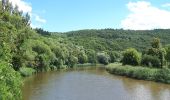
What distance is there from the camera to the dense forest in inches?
878

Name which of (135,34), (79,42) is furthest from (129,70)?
(135,34)

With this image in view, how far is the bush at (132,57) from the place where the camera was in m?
67.7

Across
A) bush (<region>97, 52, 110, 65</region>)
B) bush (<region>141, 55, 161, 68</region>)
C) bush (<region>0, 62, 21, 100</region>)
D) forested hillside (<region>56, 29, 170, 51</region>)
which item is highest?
forested hillside (<region>56, 29, 170, 51</region>)

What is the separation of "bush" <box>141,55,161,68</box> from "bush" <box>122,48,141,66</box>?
318 cm

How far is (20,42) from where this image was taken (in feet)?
165

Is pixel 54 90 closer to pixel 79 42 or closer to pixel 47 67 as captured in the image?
pixel 47 67

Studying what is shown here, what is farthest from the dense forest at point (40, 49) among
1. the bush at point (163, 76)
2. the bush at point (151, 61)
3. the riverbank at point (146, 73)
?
the bush at point (163, 76)

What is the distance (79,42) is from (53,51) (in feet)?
→ 156

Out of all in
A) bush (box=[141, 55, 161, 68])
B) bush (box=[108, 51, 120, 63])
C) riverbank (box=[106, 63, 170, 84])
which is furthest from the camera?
bush (box=[108, 51, 120, 63])

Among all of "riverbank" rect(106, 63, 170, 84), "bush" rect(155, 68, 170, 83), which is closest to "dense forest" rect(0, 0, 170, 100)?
"riverbank" rect(106, 63, 170, 84)

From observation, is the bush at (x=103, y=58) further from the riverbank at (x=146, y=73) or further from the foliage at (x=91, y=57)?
the riverbank at (x=146, y=73)

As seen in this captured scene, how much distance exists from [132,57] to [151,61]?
6809mm

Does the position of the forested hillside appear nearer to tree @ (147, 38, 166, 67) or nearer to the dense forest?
the dense forest

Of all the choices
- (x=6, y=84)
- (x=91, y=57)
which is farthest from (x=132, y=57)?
(x=6, y=84)
